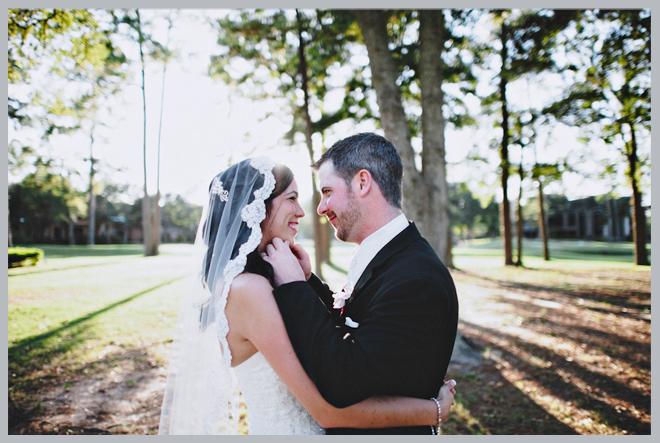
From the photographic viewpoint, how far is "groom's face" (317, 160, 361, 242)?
2.14 meters

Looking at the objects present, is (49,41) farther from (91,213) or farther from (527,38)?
(91,213)

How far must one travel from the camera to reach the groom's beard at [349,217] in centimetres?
214

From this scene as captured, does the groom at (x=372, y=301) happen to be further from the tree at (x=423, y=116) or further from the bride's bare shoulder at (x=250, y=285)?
the tree at (x=423, y=116)

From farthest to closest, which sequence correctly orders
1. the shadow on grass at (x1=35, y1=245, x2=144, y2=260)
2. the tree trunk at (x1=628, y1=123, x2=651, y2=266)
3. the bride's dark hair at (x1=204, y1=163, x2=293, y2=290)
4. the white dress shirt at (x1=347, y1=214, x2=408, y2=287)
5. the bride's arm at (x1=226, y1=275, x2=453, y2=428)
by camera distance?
the shadow on grass at (x1=35, y1=245, x2=144, y2=260), the tree trunk at (x1=628, y1=123, x2=651, y2=266), the bride's dark hair at (x1=204, y1=163, x2=293, y2=290), the white dress shirt at (x1=347, y1=214, x2=408, y2=287), the bride's arm at (x1=226, y1=275, x2=453, y2=428)

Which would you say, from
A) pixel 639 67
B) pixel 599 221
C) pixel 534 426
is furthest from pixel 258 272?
pixel 599 221

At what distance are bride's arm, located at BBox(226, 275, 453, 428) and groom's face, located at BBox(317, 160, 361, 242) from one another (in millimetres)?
645

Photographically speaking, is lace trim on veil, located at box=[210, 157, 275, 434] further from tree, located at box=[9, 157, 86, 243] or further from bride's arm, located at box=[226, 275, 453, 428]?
tree, located at box=[9, 157, 86, 243]

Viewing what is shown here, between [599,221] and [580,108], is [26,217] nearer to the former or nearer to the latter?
[580,108]

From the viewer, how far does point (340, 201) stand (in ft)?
7.11

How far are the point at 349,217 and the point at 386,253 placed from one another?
14.6 inches

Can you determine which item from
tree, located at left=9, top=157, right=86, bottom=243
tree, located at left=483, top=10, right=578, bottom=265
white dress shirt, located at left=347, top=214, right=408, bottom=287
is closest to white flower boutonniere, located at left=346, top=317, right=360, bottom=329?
white dress shirt, located at left=347, top=214, right=408, bottom=287

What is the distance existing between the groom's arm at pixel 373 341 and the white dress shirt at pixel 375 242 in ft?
1.27

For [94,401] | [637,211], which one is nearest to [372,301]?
[94,401]

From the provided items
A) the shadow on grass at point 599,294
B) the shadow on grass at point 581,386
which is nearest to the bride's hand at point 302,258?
the shadow on grass at point 581,386
